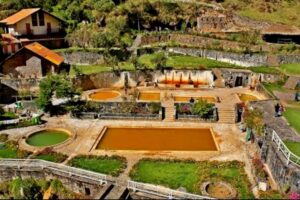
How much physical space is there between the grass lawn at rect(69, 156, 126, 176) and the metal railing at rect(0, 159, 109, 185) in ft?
4.07

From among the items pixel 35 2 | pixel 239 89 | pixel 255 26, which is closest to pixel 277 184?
pixel 239 89

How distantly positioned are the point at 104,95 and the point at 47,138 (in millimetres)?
9845

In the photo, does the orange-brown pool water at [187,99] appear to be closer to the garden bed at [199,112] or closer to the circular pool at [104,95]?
the garden bed at [199,112]

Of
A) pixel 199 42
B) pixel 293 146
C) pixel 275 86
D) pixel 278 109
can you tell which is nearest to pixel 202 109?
pixel 278 109

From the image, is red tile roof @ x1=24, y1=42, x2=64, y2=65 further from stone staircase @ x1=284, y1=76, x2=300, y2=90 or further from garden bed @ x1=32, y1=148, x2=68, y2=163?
stone staircase @ x1=284, y1=76, x2=300, y2=90

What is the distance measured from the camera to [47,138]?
30.6 m

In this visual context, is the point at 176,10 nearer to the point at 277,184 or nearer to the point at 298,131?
the point at 298,131

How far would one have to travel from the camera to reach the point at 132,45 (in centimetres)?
5034

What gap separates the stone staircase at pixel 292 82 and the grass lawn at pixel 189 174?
50.5 ft

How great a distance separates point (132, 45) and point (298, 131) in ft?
89.7

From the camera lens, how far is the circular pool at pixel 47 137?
29.6 metres

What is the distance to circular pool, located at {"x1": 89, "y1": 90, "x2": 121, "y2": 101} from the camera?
38094 millimetres

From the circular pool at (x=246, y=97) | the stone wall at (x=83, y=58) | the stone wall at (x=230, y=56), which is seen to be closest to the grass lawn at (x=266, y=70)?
the stone wall at (x=230, y=56)

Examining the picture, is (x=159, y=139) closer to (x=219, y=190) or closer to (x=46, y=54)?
(x=219, y=190)
